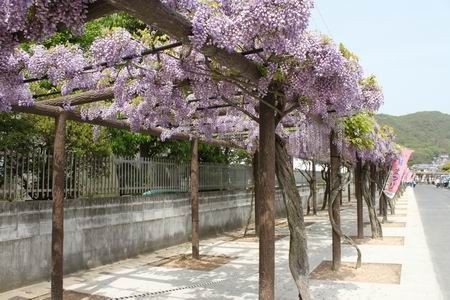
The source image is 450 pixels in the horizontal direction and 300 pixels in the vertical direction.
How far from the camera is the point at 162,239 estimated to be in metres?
13.2

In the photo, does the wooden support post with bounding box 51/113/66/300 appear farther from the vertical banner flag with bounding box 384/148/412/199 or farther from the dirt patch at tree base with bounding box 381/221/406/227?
the dirt patch at tree base with bounding box 381/221/406/227

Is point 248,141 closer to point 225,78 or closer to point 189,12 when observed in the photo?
point 225,78

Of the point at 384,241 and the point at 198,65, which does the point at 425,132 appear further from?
the point at 198,65

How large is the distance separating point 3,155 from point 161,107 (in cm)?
286

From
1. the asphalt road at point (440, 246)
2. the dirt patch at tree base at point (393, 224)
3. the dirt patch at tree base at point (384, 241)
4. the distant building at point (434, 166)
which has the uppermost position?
the distant building at point (434, 166)

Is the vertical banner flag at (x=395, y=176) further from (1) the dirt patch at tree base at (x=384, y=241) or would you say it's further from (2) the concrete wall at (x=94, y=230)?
(2) the concrete wall at (x=94, y=230)

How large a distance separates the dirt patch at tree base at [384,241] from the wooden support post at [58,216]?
9.32 meters

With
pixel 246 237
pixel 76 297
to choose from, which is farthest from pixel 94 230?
pixel 246 237

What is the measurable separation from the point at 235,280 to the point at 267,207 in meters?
3.81

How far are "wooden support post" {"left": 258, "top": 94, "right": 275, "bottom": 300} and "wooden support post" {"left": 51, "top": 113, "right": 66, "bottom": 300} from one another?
3345 mm

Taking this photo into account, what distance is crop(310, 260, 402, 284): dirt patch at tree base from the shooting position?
9078mm

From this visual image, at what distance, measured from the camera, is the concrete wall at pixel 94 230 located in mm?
8359

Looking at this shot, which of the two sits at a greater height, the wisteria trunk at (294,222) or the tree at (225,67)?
the tree at (225,67)

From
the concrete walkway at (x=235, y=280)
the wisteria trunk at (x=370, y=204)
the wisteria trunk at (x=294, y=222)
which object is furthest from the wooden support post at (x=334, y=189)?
the wisteria trunk at (x=370, y=204)
